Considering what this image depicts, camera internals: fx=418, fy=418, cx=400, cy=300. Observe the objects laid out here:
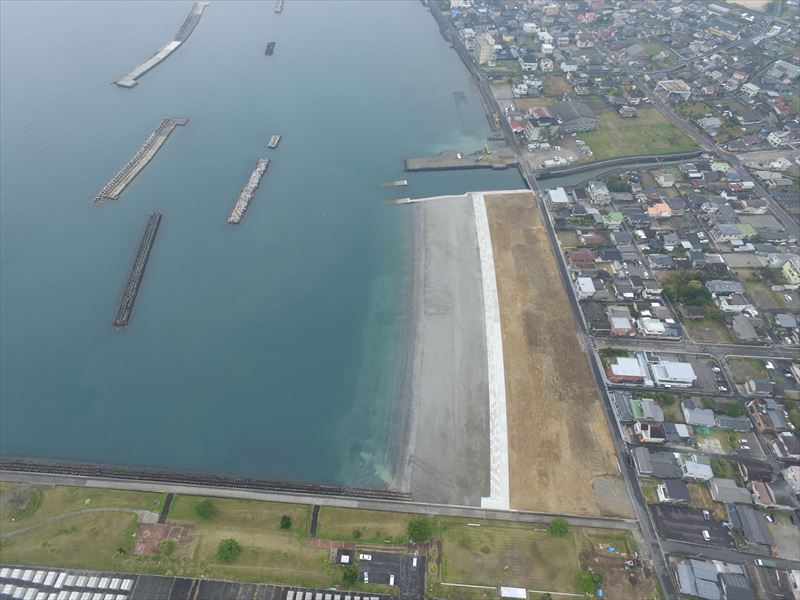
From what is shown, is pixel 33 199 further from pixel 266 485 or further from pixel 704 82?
pixel 704 82

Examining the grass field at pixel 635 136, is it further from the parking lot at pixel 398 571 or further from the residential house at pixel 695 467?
the parking lot at pixel 398 571

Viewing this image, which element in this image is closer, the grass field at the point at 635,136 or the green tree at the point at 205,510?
the green tree at the point at 205,510

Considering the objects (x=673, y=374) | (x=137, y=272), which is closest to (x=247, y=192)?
(x=137, y=272)

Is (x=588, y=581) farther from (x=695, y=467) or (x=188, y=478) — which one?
(x=188, y=478)

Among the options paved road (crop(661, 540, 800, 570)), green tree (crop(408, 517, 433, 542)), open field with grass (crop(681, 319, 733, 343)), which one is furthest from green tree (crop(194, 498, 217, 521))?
open field with grass (crop(681, 319, 733, 343))

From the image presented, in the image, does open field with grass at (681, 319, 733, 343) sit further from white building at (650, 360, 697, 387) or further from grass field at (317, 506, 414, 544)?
grass field at (317, 506, 414, 544)

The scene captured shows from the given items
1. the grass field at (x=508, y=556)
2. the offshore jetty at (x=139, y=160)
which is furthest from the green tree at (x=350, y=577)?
the offshore jetty at (x=139, y=160)
